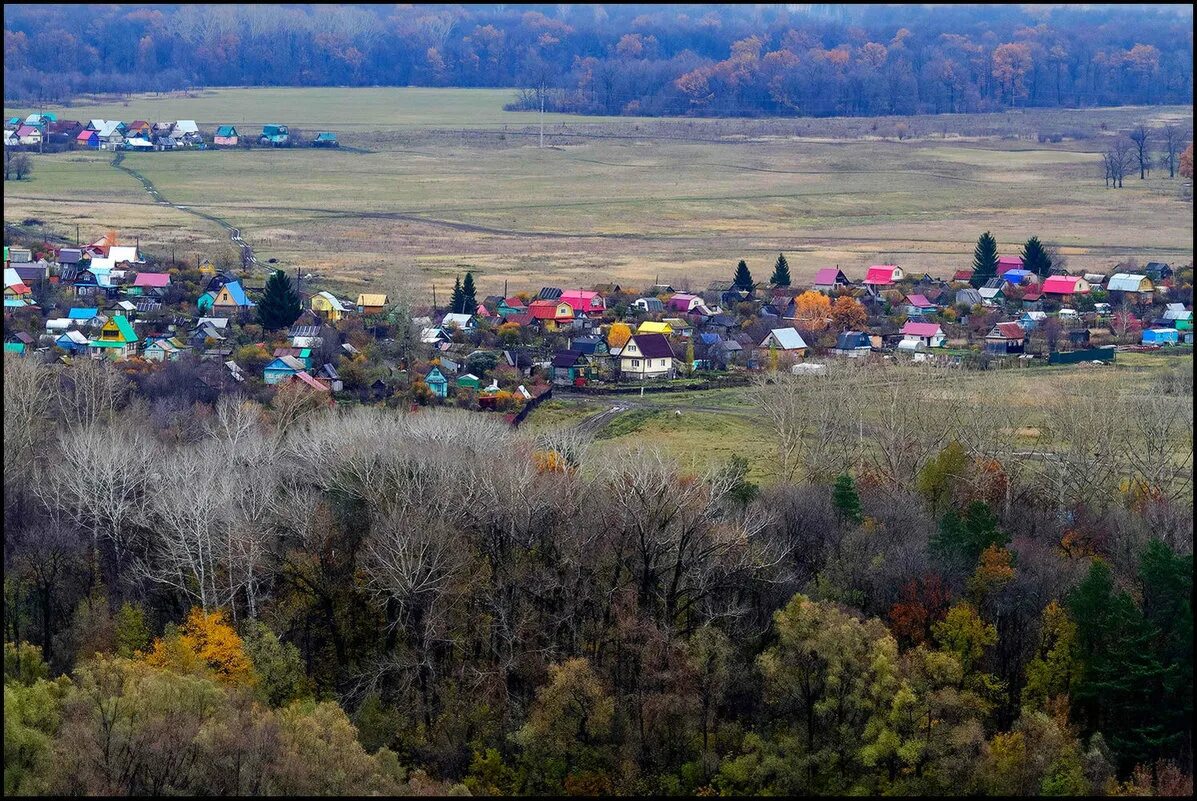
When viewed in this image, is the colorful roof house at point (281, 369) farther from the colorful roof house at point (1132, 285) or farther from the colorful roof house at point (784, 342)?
the colorful roof house at point (1132, 285)

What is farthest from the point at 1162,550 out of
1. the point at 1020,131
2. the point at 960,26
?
the point at 960,26

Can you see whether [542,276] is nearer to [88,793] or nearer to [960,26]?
[88,793]

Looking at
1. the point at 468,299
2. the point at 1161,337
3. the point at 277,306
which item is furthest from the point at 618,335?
the point at 1161,337

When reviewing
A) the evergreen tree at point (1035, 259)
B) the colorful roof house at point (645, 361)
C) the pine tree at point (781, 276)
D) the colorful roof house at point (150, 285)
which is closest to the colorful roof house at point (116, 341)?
the colorful roof house at point (150, 285)

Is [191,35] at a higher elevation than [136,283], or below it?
higher

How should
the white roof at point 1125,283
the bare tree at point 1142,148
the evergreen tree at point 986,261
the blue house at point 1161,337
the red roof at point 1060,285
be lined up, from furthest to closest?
the bare tree at point 1142,148, the evergreen tree at point 986,261, the red roof at point 1060,285, the white roof at point 1125,283, the blue house at point 1161,337

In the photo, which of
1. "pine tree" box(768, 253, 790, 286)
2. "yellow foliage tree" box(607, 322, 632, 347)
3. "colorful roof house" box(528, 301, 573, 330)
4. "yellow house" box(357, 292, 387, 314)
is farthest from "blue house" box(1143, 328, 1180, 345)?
"yellow house" box(357, 292, 387, 314)
